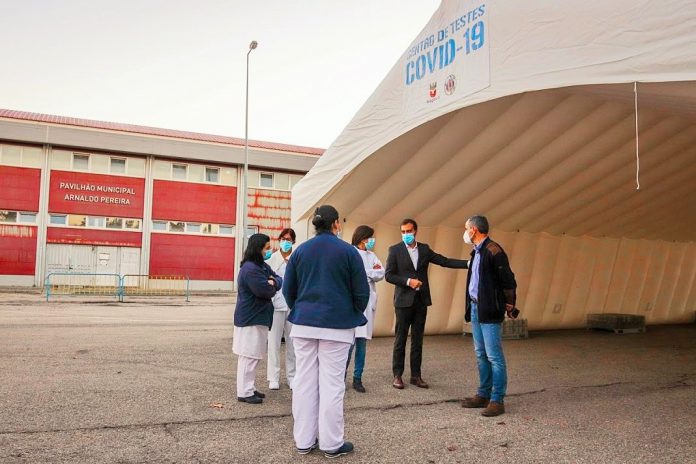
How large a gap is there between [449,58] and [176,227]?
2540 cm

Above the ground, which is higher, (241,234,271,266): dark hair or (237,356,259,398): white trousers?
(241,234,271,266): dark hair

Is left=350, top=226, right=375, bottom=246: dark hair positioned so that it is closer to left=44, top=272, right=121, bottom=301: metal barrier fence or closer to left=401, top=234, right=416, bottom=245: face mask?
left=401, top=234, right=416, bottom=245: face mask

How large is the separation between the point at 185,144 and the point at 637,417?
27.5 m

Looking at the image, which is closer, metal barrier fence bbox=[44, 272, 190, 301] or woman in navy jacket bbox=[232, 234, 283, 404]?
woman in navy jacket bbox=[232, 234, 283, 404]

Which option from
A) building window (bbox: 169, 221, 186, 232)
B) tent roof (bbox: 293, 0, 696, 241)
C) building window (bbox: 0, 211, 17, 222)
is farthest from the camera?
building window (bbox: 169, 221, 186, 232)

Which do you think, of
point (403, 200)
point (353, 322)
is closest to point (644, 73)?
point (353, 322)

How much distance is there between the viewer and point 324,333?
3.96 m

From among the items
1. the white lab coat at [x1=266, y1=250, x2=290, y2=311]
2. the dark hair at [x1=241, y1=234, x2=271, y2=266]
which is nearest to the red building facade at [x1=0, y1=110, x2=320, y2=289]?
the white lab coat at [x1=266, y1=250, x2=290, y2=311]

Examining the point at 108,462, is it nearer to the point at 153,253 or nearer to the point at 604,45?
the point at 604,45

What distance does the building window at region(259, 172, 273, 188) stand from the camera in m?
31.7

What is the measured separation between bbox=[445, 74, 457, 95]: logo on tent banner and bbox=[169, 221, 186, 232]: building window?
2531cm

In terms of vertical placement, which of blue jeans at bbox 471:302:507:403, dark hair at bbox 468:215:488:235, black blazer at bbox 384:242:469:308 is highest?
dark hair at bbox 468:215:488:235

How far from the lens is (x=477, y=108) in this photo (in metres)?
7.23

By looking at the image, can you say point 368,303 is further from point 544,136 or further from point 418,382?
point 544,136
